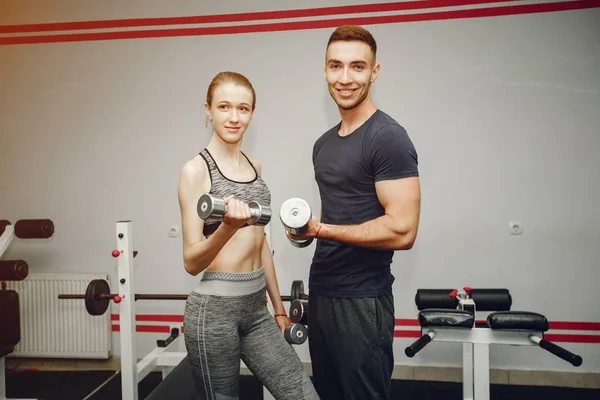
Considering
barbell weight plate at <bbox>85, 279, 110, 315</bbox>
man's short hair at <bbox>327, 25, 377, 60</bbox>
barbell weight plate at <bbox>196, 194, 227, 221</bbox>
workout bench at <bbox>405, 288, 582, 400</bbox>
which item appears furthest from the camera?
barbell weight plate at <bbox>85, 279, 110, 315</bbox>

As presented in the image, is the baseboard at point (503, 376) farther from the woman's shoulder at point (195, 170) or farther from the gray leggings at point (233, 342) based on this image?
the woman's shoulder at point (195, 170)

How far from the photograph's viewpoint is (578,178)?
2.54m

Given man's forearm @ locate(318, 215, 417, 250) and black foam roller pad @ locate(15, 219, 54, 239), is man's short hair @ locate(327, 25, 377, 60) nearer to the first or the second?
man's forearm @ locate(318, 215, 417, 250)

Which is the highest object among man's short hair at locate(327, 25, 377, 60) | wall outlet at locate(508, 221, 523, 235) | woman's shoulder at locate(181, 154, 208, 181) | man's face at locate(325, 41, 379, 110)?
man's short hair at locate(327, 25, 377, 60)

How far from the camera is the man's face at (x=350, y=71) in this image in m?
1.40

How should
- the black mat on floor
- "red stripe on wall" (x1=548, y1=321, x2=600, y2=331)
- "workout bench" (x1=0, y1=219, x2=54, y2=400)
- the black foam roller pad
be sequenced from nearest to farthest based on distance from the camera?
"workout bench" (x1=0, y1=219, x2=54, y2=400) < the black foam roller pad < "red stripe on wall" (x1=548, y1=321, x2=600, y2=331) < the black mat on floor

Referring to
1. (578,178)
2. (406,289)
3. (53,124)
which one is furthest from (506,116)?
(53,124)

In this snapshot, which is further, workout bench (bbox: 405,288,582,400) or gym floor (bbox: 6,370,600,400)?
gym floor (bbox: 6,370,600,400)

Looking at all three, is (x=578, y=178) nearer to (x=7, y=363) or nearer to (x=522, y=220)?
(x=522, y=220)

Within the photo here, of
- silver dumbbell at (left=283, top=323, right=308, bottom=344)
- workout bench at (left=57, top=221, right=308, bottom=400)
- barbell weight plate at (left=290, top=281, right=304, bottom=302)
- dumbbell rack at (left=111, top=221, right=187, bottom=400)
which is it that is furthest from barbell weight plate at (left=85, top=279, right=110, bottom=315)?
silver dumbbell at (left=283, top=323, right=308, bottom=344)

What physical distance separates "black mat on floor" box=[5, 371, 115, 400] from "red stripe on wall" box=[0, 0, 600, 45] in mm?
2359

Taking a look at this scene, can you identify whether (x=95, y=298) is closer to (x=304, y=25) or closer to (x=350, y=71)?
(x=350, y=71)

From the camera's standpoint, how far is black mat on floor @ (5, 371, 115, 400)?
268cm

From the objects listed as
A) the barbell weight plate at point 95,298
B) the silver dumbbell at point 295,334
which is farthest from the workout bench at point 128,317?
the silver dumbbell at point 295,334
